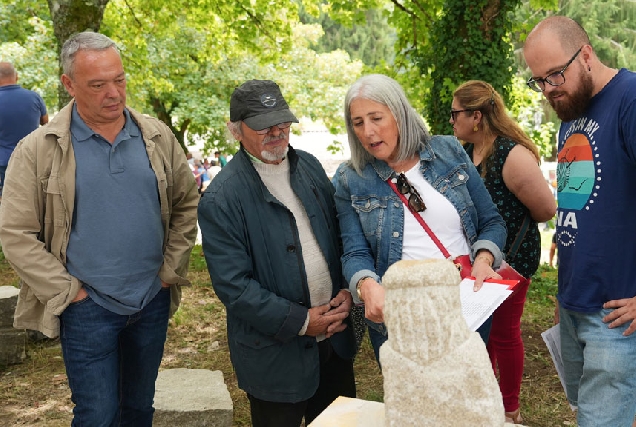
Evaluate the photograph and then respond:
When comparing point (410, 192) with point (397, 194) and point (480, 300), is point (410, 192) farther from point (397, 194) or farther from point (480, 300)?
point (480, 300)

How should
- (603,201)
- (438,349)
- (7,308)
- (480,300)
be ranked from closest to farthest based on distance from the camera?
(438,349), (480,300), (603,201), (7,308)

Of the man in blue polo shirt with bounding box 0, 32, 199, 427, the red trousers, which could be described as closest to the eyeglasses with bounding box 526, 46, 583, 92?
the red trousers

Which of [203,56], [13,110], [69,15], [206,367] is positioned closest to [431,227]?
[206,367]

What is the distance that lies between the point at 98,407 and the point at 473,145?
2439mm

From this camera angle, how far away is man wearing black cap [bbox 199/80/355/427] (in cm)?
251

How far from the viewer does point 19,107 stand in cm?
661

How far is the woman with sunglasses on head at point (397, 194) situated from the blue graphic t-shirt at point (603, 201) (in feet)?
1.04

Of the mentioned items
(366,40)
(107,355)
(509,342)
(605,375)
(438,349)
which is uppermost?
(366,40)

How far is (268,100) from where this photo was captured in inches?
101

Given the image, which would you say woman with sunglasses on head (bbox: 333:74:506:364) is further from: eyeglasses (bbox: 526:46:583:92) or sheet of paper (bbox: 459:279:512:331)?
eyeglasses (bbox: 526:46:583:92)

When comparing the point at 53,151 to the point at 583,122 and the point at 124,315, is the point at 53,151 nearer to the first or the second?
the point at 124,315

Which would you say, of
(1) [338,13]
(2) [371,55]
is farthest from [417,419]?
(2) [371,55]

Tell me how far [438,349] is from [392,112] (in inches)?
39.9

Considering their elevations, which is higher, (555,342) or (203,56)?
(203,56)
